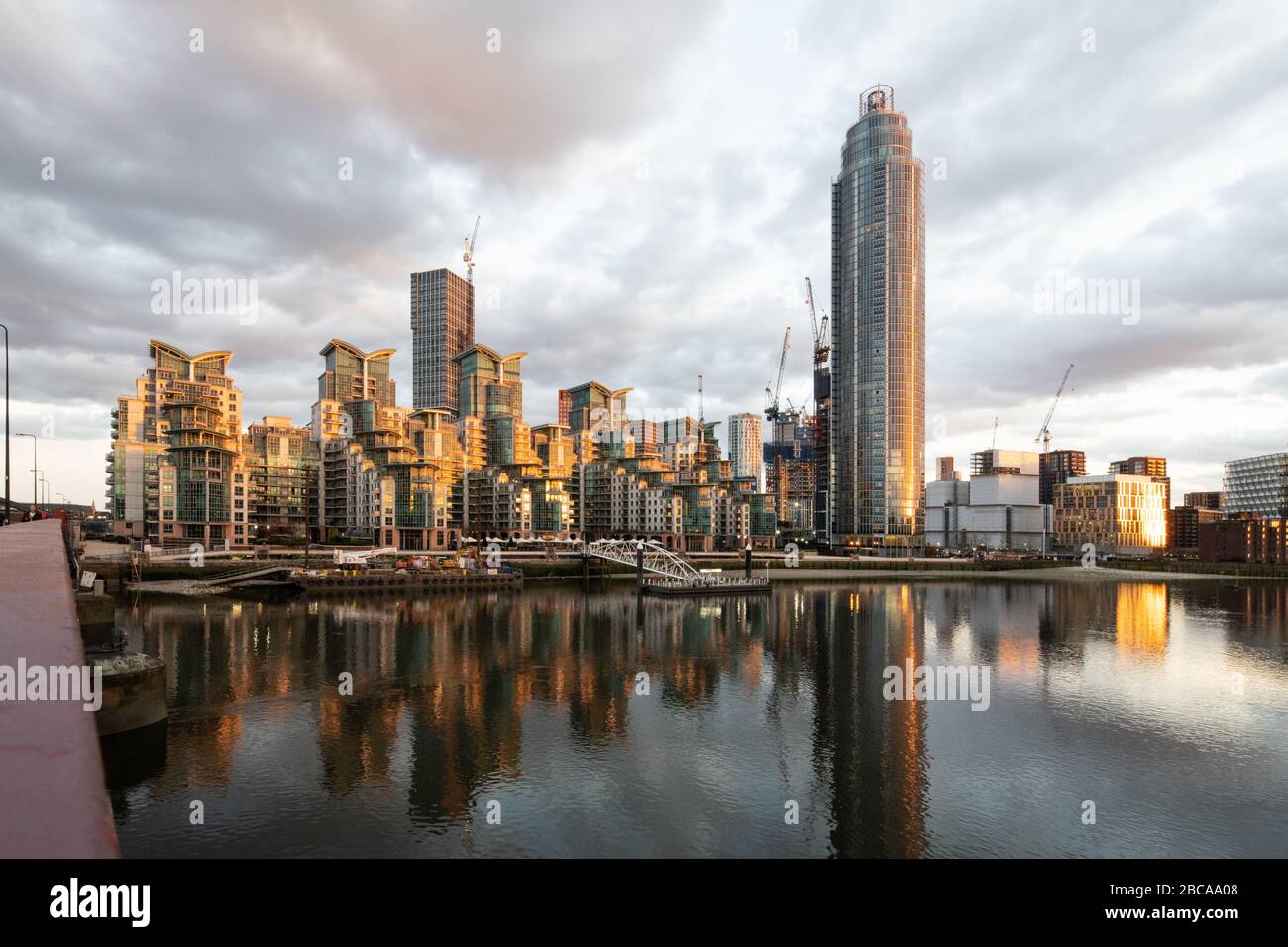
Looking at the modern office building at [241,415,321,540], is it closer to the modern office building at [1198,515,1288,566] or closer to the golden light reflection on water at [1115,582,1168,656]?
the golden light reflection on water at [1115,582,1168,656]

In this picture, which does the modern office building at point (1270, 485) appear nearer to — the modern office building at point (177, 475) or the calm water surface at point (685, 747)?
the calm water surface at point (685, 747)

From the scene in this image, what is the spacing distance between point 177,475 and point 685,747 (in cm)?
12027

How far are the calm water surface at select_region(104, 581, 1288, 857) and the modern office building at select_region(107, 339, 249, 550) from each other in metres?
63.3

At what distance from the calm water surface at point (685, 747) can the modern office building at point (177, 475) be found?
63329 millimetres

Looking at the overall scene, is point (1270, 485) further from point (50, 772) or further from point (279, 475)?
point (279, 475)

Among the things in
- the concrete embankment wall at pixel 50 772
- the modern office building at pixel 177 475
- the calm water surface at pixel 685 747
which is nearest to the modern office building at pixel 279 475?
the modern office building at pixel 177 475

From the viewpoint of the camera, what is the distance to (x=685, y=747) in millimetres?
30078

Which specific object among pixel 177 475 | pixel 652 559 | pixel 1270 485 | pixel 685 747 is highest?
pixel 177 475

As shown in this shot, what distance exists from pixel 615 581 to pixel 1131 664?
73.9 m

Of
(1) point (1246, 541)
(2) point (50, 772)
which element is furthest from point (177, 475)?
(1) point (1246, 541)

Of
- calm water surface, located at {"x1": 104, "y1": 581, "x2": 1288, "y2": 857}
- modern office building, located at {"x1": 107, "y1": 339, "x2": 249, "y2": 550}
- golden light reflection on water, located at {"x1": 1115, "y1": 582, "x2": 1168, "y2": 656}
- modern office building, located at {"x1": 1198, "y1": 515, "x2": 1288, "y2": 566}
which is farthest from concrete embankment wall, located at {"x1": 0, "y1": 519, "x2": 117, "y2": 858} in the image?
modern office building, located at {"x1": 1198, "y1": 515, "x2": 1288, "y2": 566}

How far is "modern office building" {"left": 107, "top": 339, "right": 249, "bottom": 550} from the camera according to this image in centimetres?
11381

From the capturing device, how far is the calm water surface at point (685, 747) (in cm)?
2212
